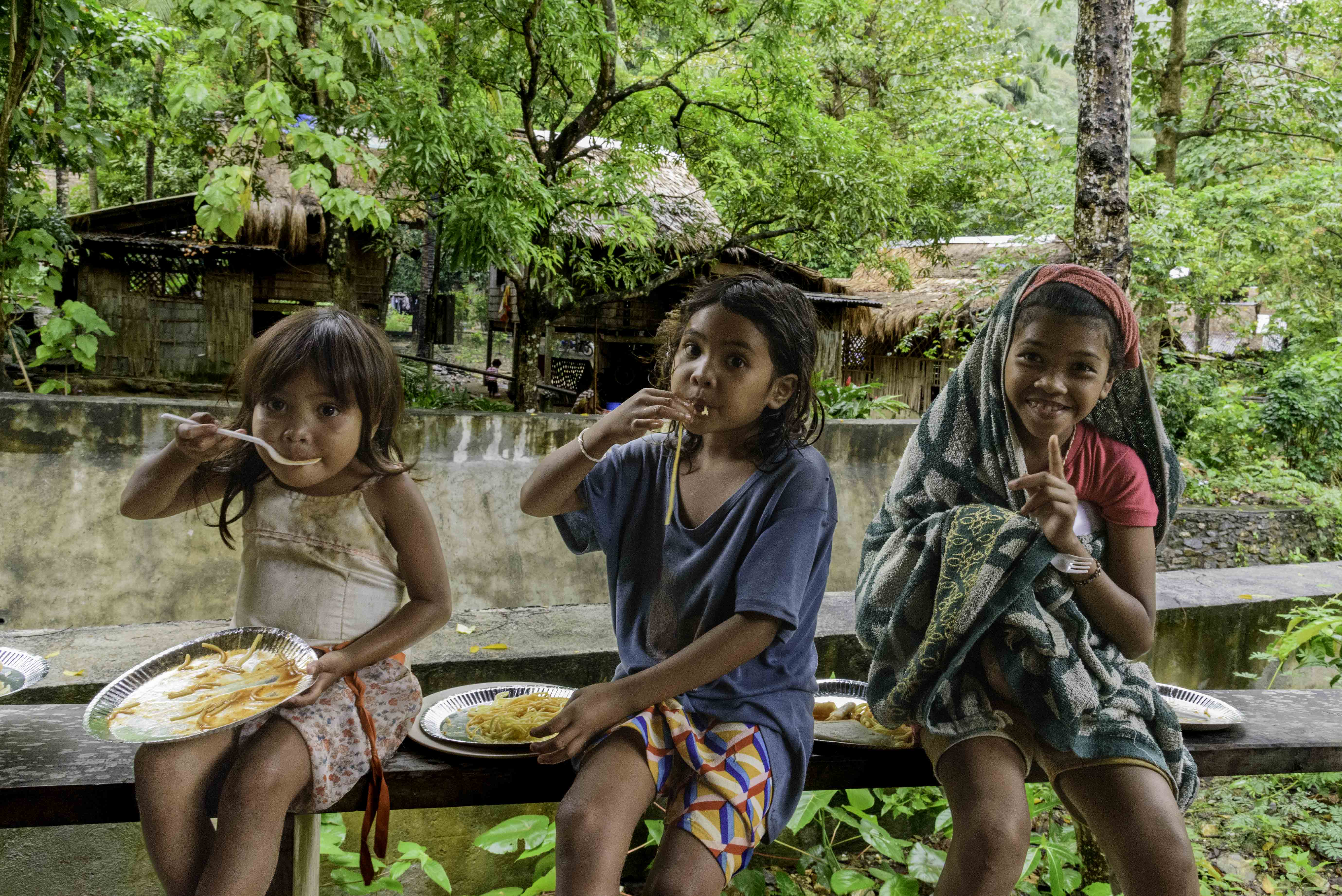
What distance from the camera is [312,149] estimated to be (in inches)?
161

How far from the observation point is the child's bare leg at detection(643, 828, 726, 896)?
1.46 m

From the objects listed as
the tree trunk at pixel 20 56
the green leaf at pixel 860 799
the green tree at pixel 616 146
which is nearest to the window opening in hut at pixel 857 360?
the green tree at pixel 616 146

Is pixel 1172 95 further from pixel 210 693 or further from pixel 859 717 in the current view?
pixel 210 693

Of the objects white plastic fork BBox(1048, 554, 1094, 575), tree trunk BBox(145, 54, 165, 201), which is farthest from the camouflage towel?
tree trunk BBox(145, 54, 165, 201)

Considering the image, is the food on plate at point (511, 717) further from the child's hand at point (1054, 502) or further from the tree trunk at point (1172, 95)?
the tree trunk at point (1172, 95)

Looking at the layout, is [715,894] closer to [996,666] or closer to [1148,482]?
[996,666]

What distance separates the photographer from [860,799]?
109 inches

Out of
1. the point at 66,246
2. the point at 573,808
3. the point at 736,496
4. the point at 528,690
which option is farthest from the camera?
the point at 66,246

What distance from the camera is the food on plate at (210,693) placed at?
1499 millimetres

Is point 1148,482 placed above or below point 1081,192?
below

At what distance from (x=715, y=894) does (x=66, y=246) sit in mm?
6730

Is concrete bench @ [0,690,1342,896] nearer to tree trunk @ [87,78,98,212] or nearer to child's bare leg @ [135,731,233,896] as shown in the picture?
child's bare leg @ [135,731,233,896]

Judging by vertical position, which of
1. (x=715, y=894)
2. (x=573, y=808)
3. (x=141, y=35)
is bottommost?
(x=715, y=894)

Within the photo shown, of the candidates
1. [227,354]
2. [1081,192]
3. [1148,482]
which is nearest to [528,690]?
[1148,482]
